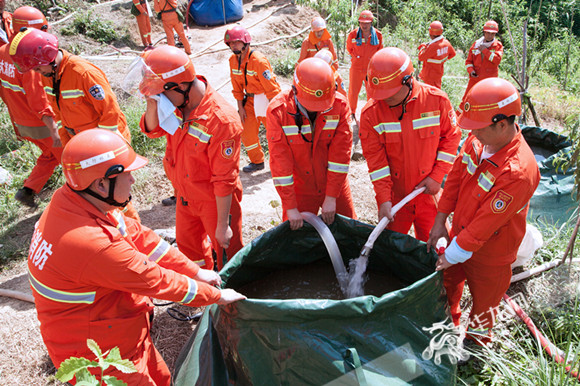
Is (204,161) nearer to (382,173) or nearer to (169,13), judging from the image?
(382,173)

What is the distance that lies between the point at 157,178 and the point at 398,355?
429cm

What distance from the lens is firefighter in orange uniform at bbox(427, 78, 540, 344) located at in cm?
221

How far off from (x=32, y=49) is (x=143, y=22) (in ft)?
24.7

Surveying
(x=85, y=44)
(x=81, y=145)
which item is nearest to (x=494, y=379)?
(x=81, y=145)

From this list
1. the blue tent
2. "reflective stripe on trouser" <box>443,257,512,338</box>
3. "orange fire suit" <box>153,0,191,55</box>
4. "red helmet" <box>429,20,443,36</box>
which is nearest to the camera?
"reflective stripe on trouser" <box>443,257,512,338</box>

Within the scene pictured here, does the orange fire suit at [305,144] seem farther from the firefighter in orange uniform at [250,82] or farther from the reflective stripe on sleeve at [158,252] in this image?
the firefighter in orange uniform at [250,82]

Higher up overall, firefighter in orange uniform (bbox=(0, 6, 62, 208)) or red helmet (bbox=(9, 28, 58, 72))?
red helmet (bbox=(9, 28, 58, 72))

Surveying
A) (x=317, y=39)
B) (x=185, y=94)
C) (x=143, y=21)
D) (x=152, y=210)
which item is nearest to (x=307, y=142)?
(x=185, y=94)

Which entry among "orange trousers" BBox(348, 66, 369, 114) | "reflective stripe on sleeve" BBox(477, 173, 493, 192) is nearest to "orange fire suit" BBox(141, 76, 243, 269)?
"reflective stripe on sleeve" BBox(477, 173, 493, 192)

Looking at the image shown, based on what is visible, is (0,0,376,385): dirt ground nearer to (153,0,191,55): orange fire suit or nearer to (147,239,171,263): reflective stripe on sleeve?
(153,0,191,55): orange fire suit

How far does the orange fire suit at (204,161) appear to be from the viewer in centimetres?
281

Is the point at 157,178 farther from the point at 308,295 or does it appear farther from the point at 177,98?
the point at 308,295

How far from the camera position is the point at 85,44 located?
10.0m

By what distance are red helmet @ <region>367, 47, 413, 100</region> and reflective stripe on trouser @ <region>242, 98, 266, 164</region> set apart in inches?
116
